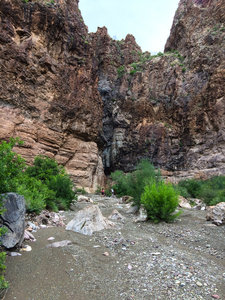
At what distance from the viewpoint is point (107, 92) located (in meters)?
36.1

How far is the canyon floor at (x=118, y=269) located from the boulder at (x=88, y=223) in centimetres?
41

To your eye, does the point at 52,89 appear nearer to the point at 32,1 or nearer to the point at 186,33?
the point at 32,1

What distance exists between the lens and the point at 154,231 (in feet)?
19.1

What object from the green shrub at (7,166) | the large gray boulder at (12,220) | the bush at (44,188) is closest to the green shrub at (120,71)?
the bush at (44,188)

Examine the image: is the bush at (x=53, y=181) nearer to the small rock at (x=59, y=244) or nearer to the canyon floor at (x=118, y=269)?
the canyon floor at (x=118, y=269)

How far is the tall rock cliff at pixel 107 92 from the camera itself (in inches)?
770

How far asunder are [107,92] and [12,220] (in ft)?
115

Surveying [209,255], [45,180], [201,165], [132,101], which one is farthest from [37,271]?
[132,101]

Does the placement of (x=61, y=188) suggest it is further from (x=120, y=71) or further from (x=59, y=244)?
(x=120, y=71)

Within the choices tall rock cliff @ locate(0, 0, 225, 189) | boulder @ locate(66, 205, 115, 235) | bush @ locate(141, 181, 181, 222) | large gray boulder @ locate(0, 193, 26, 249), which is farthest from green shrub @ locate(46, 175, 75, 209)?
tall rock cliff @ locate(0, 0, 225, 189)

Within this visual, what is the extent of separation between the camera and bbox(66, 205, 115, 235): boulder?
5.39 meters

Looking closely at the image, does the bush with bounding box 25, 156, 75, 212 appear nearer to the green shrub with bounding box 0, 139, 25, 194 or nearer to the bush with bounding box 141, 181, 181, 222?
the bush with bounding box 141, 181, 181, 222

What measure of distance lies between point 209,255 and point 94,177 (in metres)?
21.7

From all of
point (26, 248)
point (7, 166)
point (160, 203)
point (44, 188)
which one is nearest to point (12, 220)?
point (26, 248)
